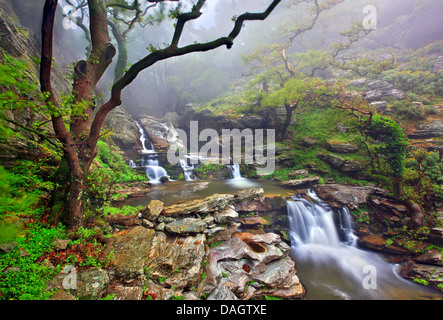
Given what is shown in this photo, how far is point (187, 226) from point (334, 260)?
6.21 meters

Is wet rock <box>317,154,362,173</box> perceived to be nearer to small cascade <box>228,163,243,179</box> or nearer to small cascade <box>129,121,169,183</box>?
small cascade <box>228,163,243,179</box>

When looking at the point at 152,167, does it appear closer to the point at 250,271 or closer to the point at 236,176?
the point at 236,176

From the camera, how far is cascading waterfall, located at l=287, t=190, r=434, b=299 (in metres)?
5.39

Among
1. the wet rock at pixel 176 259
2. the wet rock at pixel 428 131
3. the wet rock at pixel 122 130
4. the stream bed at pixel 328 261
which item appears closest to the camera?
the wet rock at pixel 176 259

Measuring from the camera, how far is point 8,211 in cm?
345

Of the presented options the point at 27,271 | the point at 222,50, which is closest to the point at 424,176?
the point at 27,271

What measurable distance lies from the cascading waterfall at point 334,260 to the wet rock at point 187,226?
397 centimetres

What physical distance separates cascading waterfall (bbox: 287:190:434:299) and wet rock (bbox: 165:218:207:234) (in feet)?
13.0

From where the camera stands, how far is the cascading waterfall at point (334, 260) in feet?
17.7

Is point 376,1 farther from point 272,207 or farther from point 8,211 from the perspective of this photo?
point 8,211

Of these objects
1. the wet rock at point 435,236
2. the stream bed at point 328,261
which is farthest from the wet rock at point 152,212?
the wet rock at point 435,236

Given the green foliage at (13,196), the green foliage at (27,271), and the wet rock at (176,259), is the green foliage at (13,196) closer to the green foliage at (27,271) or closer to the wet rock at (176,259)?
the green foliage at (27,271)
